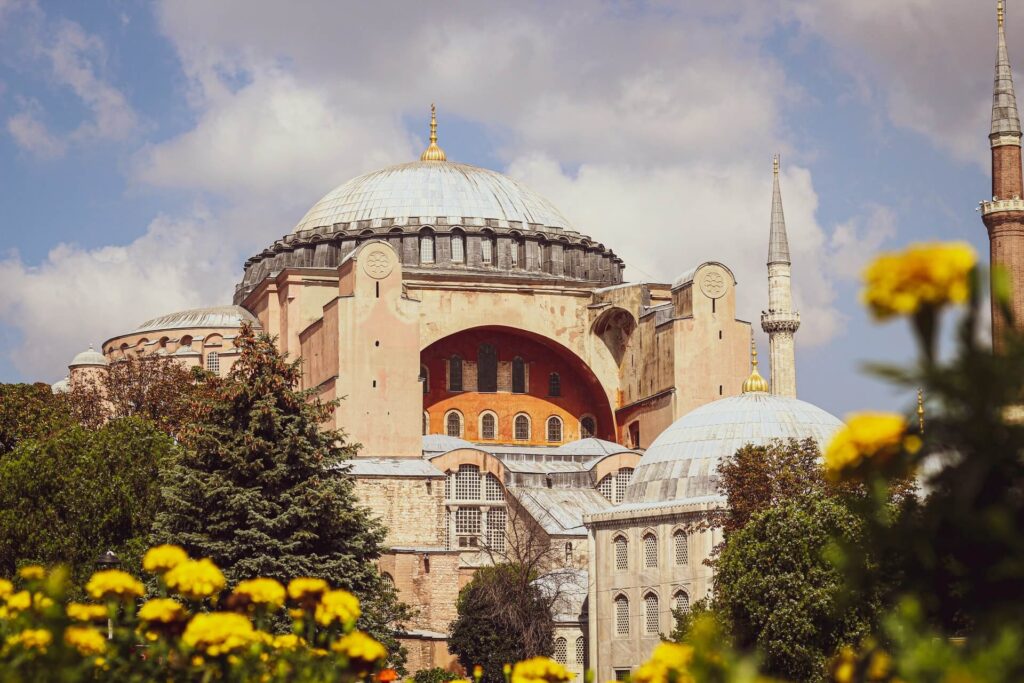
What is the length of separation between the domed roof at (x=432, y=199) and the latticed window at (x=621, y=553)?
19384 mm

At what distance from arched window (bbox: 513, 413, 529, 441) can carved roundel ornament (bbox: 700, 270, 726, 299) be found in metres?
7.55

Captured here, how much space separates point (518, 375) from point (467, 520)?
884 centimetres

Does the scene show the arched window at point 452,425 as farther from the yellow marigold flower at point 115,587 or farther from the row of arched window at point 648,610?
the yellow marigold flower at point 115,587

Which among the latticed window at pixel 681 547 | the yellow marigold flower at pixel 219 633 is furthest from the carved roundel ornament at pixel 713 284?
the yellow marigold flower at pixel 219 633

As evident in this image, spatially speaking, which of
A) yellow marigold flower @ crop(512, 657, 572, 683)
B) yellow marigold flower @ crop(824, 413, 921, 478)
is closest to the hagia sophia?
yellow marigold flower @ crop(512, 657, 572, 683)

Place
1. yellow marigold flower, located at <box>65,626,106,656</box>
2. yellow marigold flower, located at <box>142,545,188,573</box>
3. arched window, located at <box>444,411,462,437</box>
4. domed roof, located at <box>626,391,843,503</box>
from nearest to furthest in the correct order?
yellow marigold flower, located at <box>65,626,106,656</box>
yellow marigold flower, located at <box>142,545,188,573</box>
domed roof, located at <box>626,391,843,503</box>
arched window, located at <box>444,411,462,437</box>

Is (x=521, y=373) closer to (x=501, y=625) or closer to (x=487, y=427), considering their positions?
(x=487, y=427)

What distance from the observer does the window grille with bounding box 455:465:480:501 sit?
44781 mm

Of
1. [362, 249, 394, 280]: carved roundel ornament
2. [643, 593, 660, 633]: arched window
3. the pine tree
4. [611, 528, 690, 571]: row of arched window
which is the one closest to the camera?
the pine tree

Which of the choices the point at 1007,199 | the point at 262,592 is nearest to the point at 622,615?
the point at 1007,199

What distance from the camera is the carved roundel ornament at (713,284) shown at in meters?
48.3

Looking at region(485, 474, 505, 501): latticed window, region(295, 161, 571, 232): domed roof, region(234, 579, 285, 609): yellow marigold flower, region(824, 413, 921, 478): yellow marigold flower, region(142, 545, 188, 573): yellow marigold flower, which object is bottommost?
region(234, 579, 285, 609): yellow marigold flower

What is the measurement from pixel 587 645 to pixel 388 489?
689 cm

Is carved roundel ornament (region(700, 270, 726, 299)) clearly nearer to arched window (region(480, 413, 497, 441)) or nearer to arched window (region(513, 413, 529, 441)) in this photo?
arched window (region(513, 413, 529, 441))
